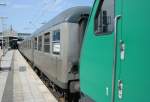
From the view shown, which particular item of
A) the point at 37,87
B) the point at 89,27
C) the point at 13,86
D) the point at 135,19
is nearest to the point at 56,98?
the point at 37,87

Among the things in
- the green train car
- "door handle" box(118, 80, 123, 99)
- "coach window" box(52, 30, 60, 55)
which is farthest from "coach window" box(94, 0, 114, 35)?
"coach window" box(52, 30, 60, 55)

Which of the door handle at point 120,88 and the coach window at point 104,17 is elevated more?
the coach window at point 104,17

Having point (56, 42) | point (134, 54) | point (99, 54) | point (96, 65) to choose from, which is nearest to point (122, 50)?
point (134, 54)

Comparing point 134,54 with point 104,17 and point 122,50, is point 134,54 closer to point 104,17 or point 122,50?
point 122,50

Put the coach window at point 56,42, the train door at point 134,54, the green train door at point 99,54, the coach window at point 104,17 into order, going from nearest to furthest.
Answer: the train door at point 134,54, the green train door at point 99,54, the coach window at point 104,17, the coach window at point 56,42

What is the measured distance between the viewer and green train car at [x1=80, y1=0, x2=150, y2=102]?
3092 mm

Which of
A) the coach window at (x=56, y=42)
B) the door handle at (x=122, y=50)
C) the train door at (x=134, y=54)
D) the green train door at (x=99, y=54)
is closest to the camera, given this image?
the train door at (x=134, y=54)

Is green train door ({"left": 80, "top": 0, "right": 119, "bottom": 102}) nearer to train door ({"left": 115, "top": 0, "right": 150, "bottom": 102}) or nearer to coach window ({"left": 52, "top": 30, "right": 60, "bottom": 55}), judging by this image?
train door ({"left": 115, "top": 0, "right": 150, "bottom": 102})

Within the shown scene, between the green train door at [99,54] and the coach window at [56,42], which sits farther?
the coach window at [56,42]

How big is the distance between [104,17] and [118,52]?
3.18 ft

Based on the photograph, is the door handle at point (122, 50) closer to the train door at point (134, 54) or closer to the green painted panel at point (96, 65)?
the train door at point (134, 54)

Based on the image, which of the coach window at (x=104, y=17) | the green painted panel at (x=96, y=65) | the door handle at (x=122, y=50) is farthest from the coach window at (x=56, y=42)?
the door handle at (x=122, y=50)

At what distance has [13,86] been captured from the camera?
14.3 m

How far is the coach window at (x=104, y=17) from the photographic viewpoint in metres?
4.10
